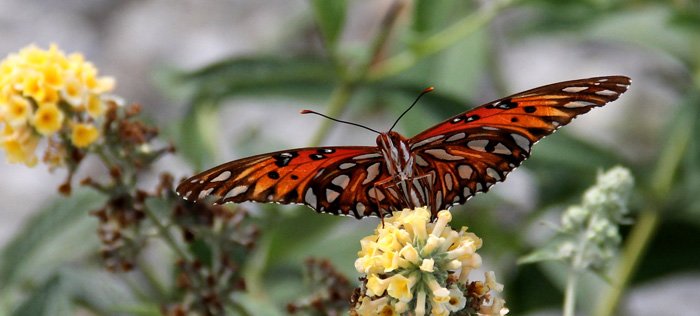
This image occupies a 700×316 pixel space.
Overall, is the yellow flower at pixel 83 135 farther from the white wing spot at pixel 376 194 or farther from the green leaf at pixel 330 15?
the green leaf at pixel 330 15

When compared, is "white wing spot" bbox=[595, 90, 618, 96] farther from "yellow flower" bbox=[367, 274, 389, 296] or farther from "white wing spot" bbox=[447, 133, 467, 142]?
"yellow flower" bbox=[367, 274, 389, 296]

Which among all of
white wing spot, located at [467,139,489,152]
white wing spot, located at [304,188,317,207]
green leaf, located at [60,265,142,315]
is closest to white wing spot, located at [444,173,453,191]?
white wing spot, located at [467,139,489,152]

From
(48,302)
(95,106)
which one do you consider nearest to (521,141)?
(95,106)

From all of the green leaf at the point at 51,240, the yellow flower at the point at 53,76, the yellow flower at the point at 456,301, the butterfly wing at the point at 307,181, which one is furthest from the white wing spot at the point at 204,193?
the green leaf at the point at 51,240

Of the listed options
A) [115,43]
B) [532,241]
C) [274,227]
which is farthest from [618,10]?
[115,43]

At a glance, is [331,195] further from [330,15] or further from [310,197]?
[330,15]

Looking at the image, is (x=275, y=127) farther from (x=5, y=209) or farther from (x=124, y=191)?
(x=124, y=191)
